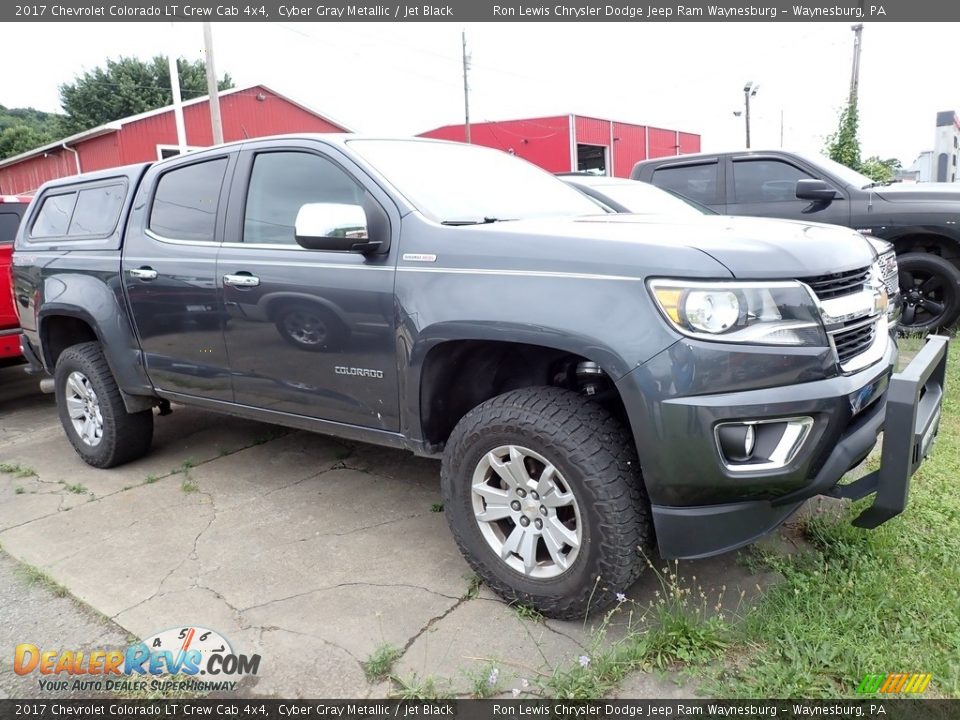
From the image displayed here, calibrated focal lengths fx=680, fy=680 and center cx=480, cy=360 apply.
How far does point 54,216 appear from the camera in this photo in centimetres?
476

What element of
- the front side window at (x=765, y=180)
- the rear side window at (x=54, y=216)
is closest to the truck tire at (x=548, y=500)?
the rear side window at (x=54, y=216)

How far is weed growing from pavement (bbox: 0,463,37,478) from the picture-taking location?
4.38m

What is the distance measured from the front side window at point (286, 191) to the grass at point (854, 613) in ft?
7.64

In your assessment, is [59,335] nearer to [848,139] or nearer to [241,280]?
[241,280]

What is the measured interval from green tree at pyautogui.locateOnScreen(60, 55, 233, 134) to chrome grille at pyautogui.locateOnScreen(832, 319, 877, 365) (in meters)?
42.2

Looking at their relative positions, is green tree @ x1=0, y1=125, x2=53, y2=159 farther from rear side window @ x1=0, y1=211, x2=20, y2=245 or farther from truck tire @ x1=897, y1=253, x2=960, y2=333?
truck tire @ x1=897, y1=253, x2=960, y2=333

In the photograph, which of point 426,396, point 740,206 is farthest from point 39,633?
point 740,206

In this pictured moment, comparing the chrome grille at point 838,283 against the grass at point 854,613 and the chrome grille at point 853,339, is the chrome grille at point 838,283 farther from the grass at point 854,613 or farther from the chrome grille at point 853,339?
the grass at point 854,613

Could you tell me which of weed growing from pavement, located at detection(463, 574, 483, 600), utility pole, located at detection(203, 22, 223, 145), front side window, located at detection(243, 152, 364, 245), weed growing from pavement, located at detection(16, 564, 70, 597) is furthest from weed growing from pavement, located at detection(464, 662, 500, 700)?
utility pole, located at detection(203, 22, 223, 145)

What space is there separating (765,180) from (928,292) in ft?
6.00

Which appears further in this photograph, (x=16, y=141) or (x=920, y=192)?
(x=16, y=141)

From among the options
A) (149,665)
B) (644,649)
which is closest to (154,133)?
(149,665)

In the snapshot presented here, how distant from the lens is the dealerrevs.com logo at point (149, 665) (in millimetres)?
2291

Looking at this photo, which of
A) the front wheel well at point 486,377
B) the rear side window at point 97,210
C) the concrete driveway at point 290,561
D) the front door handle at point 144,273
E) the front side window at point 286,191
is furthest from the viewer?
the rear side window at point 97,210
